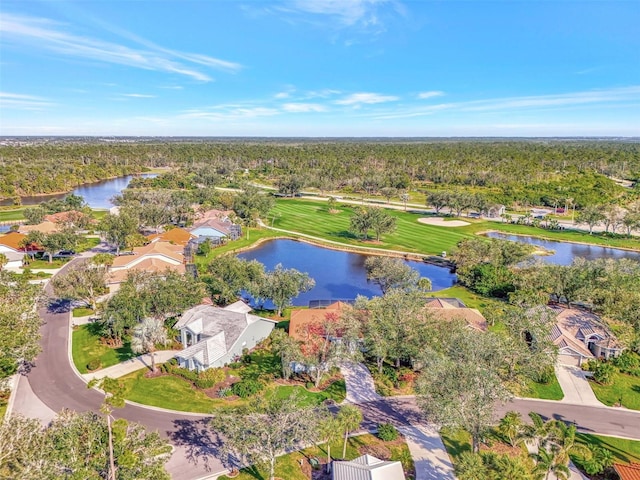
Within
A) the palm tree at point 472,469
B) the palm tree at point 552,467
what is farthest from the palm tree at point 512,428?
the palm tree at point 472,469

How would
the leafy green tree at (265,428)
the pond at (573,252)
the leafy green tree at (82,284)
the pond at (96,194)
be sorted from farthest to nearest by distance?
the pond at (96,194) → the pond at (573,252) → the leafy green tree at (82,284) → the leafy green tree at (265,428)

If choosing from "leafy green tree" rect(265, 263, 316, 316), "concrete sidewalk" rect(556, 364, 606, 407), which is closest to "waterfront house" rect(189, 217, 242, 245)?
"leafy green tree" rect(265, 263, 316, 316)

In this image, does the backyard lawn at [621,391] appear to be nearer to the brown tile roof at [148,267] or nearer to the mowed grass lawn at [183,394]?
the mowed grass lawn at [183,394]

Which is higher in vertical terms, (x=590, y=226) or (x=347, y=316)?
(x=347, y=316)

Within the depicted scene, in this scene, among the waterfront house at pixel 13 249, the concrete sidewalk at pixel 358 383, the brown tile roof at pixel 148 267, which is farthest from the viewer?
the waterfront house at pixel 13 249

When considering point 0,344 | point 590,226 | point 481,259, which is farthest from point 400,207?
point 0,344

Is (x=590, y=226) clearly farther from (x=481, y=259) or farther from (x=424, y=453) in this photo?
(x=424, y=453)
